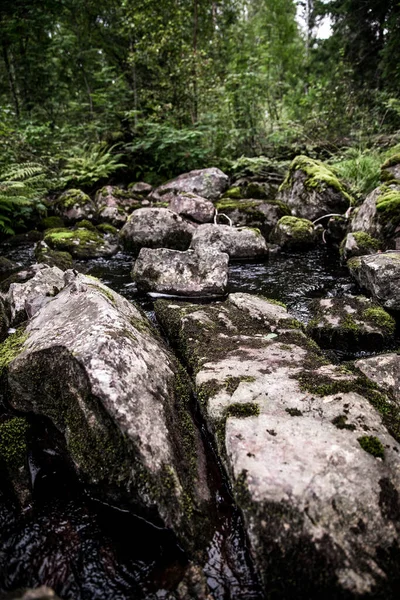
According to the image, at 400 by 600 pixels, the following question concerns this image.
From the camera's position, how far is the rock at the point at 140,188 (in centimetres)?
1127

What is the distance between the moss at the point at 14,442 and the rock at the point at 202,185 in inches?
351

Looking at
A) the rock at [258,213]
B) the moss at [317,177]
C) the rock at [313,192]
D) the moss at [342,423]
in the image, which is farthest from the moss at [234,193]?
the moss at [342,423]

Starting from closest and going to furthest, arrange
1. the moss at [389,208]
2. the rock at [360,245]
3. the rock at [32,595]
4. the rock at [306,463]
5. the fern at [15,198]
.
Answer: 1. the rock at [32,595]
2. the rock at [306,463]
3. the moss at [389,208]
4. the rock at [360,245]
5. the fern at [15,198]

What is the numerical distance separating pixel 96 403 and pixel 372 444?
5.58 ft

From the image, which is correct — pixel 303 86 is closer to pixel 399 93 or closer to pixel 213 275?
pixel 399 93

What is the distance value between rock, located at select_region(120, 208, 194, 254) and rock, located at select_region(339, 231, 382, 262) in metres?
3.33

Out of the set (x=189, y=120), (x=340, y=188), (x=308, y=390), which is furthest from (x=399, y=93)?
(x=308, y=390)

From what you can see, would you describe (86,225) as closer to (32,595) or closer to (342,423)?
(342,423)

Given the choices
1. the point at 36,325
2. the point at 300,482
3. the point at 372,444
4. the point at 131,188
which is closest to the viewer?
the point at 300,482

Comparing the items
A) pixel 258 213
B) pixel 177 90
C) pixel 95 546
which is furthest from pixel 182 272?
pixel 177 90

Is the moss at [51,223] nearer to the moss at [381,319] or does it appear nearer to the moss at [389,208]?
the moss at [389,208]

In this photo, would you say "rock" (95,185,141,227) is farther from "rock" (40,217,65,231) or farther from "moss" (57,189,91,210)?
"rock" (40,217,65,231)

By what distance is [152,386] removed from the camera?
94.9 inches

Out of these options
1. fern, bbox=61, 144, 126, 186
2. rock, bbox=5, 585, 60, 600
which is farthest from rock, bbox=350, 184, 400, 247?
fern, bbox=61, 144, 126, 186
